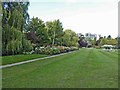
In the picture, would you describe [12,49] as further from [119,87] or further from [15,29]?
[119,87]

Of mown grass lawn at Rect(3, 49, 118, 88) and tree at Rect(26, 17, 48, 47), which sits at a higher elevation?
tree at Rect(26, 17, 48, 47)

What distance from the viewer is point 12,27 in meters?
23.8

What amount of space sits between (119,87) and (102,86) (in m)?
0.62

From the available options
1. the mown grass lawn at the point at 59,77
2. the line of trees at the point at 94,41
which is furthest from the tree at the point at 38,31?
the line of trees at the point at 94,41

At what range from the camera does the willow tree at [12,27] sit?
76.4 feet

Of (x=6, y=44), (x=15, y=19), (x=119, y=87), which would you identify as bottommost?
(x=119, y=87)

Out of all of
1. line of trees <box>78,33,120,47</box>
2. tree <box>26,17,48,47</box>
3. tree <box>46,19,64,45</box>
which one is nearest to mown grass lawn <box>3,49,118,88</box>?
tree <box>26,17,48,47</box>

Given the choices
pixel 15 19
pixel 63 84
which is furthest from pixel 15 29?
pixel 63 84

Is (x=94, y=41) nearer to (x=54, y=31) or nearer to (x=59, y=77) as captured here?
(x=54, y=31)

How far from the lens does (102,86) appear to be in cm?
967

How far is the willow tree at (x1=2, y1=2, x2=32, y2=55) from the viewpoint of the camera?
23281 mm

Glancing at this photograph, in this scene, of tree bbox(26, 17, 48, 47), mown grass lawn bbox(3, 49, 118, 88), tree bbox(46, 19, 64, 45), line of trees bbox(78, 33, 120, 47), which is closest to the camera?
mown grass lawn bbox(3, 49, 118, 88)

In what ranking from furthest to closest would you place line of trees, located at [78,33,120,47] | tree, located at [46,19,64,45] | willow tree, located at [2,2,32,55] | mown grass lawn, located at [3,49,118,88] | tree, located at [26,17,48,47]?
line of trees, located at [78,33,120,47]
tree, located at [46,19,64,45]
tree, located at [26,17,48,47]
willow tree, located at [2,2,32,55]
mown grass lawn, located at [3,49,118,88]

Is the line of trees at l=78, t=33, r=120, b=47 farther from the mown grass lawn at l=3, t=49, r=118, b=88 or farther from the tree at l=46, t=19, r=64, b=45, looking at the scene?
the mown grass lawn at l=3, t=49, r=118, b=88
